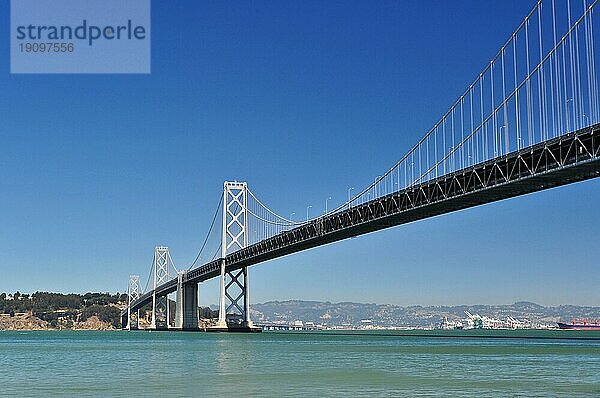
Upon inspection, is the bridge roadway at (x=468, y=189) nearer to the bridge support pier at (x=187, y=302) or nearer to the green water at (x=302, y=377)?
the green water at (x=302, y=377)

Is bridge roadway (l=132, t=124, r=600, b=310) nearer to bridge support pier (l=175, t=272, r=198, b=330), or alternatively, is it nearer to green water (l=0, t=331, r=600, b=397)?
green water (l=0, t=331, r=600, b=397)

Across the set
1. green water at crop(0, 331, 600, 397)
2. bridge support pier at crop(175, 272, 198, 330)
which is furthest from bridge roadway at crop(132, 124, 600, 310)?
bridge support pier at crop(175, 272, 198, 330)

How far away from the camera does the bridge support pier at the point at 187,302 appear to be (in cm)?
9150

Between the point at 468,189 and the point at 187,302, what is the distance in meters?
54.4

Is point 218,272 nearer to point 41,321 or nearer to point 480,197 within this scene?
point 480,197

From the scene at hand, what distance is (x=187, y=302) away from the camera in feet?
304

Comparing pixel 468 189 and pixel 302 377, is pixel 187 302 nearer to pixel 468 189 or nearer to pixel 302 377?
pixel 468 189

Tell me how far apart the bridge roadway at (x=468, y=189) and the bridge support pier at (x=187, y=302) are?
25.1 metres

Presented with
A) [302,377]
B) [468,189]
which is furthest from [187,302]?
[302,377]

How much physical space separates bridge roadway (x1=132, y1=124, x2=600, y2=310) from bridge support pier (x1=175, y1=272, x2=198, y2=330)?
25.1 metres

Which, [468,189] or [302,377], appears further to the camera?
[468,189]

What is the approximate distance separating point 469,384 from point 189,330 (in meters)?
71.8

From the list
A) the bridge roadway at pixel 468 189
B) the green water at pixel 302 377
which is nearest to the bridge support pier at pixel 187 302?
the bridge roadway at pixel 468 189

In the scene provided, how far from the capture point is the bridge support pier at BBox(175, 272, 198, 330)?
91500mm
